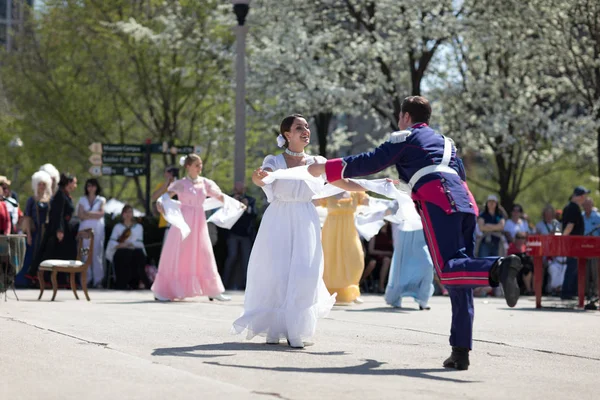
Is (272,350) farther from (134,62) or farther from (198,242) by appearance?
(134,62)

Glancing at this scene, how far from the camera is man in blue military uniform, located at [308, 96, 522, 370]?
29.7 feet

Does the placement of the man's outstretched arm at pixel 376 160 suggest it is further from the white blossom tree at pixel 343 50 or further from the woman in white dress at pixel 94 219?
the white blossom tree at pixel 343 50

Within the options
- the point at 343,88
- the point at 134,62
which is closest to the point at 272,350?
the point at 343,88

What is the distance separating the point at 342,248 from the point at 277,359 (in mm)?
8814

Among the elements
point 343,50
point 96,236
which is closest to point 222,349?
point 96,236

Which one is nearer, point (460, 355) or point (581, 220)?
point (460, 355)

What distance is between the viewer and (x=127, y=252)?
2294 cm

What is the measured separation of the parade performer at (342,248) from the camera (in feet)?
59.1

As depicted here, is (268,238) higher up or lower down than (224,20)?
lower down

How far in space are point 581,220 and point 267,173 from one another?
11678mm

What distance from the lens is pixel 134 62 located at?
38.3 meters

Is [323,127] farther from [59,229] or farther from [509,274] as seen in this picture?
[509,274]

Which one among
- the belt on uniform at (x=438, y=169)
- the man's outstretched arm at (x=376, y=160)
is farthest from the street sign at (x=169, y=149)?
the belt on uniform at (x=438, y=169)

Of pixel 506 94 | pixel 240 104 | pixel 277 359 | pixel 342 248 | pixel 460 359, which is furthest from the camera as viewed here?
pixel 506 94
